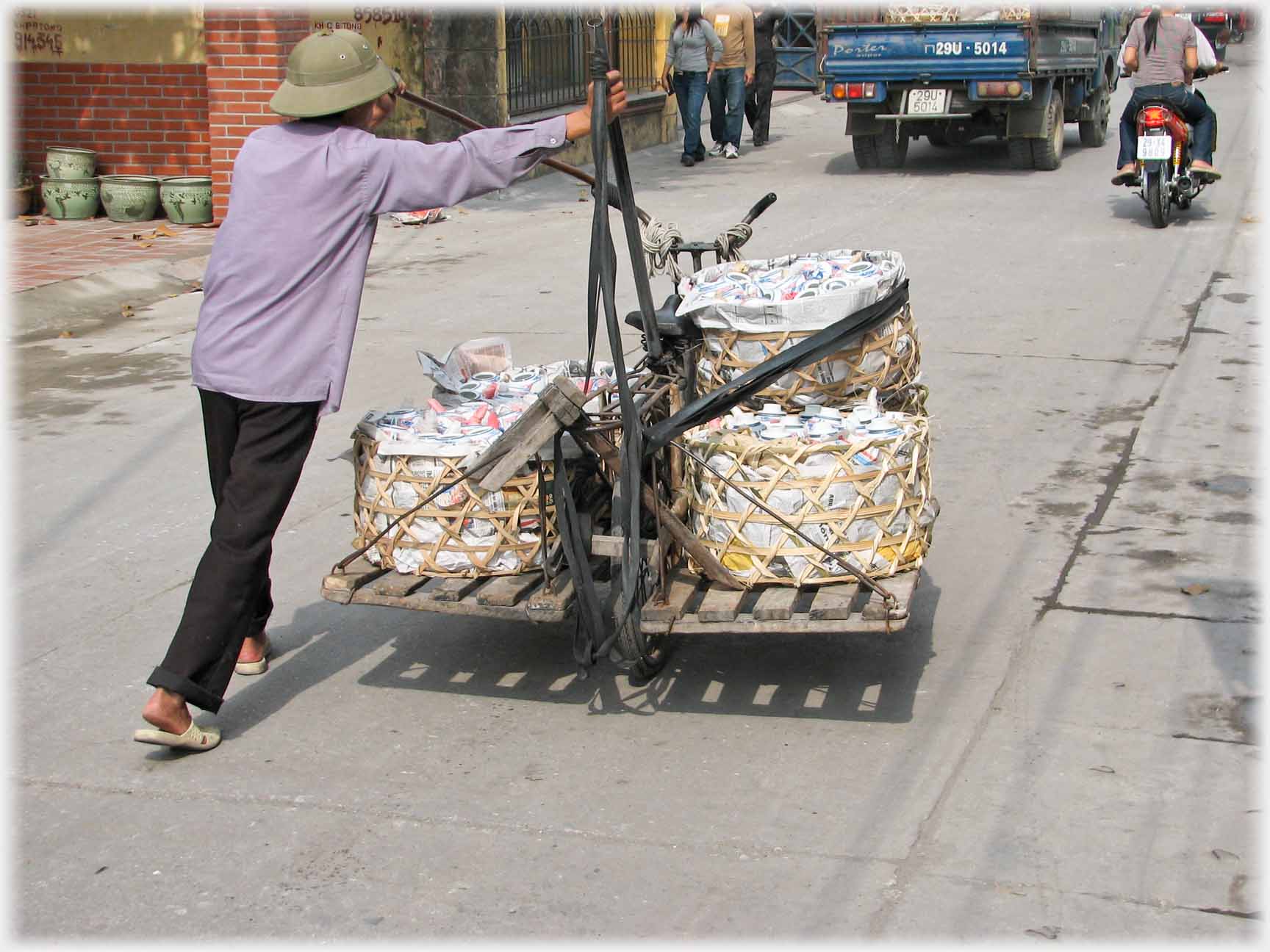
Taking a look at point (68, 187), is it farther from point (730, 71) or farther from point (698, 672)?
point (698, 672)

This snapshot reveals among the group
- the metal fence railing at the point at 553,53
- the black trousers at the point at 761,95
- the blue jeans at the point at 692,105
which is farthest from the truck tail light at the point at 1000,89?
the black trousers at the point at 761,95

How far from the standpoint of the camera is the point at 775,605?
409 cm

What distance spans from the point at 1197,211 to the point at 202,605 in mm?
10887

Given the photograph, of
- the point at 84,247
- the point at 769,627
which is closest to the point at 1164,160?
the point at 84,247

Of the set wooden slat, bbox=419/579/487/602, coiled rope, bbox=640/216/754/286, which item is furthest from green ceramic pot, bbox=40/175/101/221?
wooden slat, bbox=419/579/487/602

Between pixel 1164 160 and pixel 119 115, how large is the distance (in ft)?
28.9

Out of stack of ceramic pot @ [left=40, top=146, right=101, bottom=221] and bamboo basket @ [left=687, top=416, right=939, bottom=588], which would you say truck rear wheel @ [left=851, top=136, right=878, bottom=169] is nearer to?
stack of ceramic pot @ [left=40, top=146, right=101, bottom=221]

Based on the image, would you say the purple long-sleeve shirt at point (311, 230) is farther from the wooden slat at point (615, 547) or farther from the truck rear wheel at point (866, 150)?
the truck rear wheel at point (866, 150)

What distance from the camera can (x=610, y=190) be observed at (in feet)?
15.4

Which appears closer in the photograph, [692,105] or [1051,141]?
[1051,141]

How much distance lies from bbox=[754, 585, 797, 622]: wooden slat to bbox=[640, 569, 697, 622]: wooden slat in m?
0.21

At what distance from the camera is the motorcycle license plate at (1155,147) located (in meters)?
11.6

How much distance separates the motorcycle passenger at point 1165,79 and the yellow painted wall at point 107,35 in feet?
25.2

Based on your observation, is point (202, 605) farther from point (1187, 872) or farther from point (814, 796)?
point (1187, 872)
